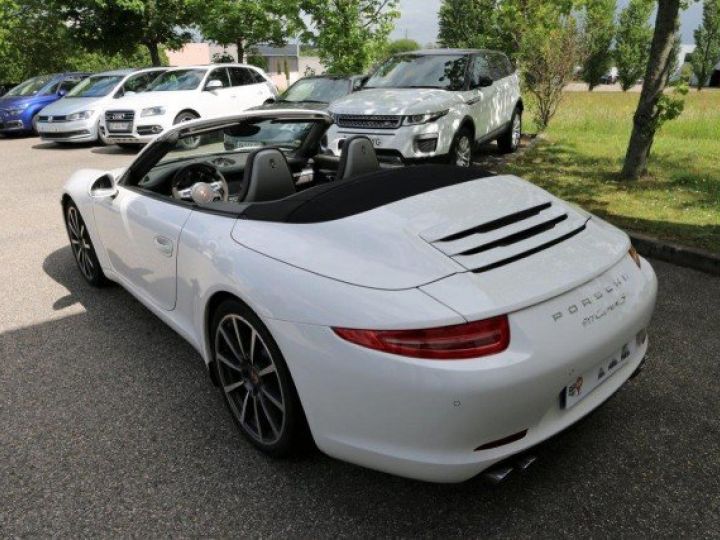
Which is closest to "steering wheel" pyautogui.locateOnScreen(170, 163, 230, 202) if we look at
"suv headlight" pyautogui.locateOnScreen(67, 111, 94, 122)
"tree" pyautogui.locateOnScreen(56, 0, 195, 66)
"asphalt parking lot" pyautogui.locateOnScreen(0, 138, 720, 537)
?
"asphalt parking lot" pyautogui.locateOnScreen(0, 138, 720, 537)

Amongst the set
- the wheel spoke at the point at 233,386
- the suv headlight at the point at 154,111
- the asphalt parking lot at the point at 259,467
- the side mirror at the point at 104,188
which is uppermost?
the side mirror at the point at 104,188

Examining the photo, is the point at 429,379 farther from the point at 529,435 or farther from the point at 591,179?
the point at 591,179

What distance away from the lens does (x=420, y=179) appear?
2816mm

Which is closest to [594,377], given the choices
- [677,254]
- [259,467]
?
[259,467]

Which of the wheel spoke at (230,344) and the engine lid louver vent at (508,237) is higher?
the engine lid louver vent at (508,237)

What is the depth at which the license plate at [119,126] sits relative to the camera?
12406 millimetres

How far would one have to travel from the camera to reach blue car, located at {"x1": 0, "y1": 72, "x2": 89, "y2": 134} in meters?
16.7

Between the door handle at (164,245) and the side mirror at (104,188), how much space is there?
0.70 metres

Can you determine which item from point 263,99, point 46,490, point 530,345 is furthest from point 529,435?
point 263,99

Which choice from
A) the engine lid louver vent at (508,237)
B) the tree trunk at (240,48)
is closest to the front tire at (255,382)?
the engine lid louver vent at (508,237)

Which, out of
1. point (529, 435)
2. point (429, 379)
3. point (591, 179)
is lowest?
point (591, 179)

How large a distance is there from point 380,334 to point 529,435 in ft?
2.13

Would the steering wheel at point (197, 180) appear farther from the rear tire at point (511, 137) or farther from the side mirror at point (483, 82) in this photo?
the rear tire at point (511, 137)

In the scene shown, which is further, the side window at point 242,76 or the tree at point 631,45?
the tree at point 631,45
